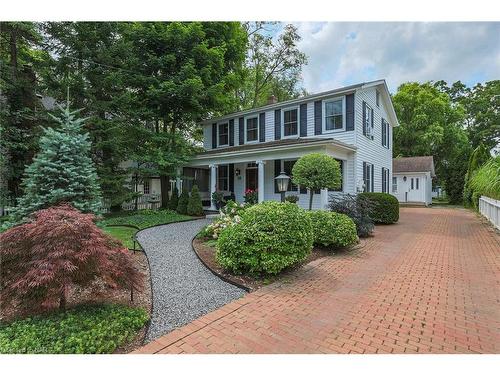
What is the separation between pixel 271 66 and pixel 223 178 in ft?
47.1

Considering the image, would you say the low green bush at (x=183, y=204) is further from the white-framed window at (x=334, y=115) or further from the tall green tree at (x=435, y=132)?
the tall green tree at (x=435, y=132)

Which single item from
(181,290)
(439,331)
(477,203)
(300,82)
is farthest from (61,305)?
(300,82)

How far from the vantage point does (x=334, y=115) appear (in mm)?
12789

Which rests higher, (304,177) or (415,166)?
(415,166)

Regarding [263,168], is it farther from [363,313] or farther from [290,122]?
[363,313]

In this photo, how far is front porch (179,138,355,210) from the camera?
11.5 meters

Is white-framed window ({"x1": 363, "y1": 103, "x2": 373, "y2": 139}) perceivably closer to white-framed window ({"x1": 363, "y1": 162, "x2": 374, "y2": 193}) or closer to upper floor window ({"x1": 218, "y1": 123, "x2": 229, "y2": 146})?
white-framed window ({"x1": 363, "y1": 162, "x2": 374, "y2": 193})

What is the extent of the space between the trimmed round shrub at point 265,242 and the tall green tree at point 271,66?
20952 mm

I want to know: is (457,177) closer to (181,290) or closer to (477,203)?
(477,203)

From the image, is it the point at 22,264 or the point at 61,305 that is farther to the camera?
the point at 61,305

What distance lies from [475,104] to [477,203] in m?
A: 25.3

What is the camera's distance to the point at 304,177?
9.60 meters

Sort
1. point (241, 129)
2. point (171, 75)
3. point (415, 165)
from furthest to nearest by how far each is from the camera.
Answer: point (415, 165), point (241, 129), point (171, 75)

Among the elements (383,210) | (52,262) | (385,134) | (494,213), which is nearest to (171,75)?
(383,210)
